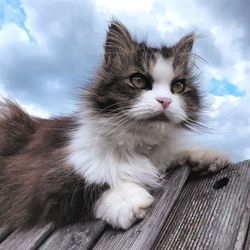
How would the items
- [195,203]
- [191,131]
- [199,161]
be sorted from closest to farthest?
[195,203], [199,161], [191,131]

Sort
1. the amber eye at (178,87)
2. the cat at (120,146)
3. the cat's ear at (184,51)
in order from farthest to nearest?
the cat's ear at (184,51) → the amber eye at (178,87) → the cat at (120,146)

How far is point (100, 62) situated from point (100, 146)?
0.59m

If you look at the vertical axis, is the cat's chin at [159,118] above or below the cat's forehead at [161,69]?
below

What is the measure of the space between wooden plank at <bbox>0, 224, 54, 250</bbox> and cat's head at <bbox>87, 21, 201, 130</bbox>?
67 centimetres

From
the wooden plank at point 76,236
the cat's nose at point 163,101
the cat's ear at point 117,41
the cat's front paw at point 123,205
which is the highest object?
the cat's ear at point 117,41

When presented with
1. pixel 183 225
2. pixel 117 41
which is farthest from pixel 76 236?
pixel 117 41

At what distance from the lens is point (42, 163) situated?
8.73 ft

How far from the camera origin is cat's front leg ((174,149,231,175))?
229 centimetres

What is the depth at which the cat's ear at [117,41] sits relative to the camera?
8.55 ft

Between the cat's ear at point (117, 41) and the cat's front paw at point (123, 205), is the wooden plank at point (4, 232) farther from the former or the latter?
the cat's ear at point (117, 41)

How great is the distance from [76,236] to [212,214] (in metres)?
0.62

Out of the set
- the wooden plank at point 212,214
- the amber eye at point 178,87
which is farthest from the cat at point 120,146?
the wooden plank at point 212,214

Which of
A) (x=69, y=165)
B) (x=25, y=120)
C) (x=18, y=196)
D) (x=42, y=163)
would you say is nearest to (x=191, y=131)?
(x=69, y=165)

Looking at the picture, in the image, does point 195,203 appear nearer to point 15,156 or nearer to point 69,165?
point 69,165
